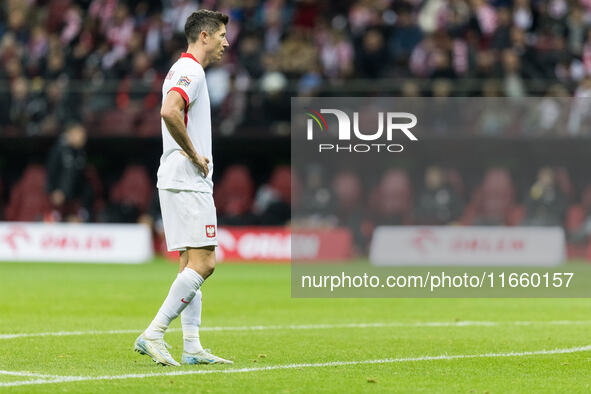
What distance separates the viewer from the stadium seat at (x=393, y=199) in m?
23.5

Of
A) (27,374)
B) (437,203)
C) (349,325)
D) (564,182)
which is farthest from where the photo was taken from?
(564,182)

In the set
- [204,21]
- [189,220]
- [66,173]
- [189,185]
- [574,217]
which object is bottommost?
[574,217]

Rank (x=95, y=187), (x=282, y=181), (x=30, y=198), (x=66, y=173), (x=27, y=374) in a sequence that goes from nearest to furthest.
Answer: (x=27, y=374) → (x=66, y=173) → (x=282, y=181) → (x=95, y=187) → (x=30, y=198)

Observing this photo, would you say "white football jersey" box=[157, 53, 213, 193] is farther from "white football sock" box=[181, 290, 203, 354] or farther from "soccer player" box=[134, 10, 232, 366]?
"white football sock" box=[181, 290, 203, 354]

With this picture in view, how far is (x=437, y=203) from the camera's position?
23.4 meters

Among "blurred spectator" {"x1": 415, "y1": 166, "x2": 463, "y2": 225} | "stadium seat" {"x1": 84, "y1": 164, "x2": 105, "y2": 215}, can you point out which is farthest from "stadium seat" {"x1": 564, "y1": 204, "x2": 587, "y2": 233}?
"stadium seat" {"x1": 84, "y1": 164, "x2": 105, "y2": 215}

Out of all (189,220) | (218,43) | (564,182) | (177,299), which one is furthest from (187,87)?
(564,182)

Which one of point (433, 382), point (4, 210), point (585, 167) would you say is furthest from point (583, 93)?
point (433, 382)

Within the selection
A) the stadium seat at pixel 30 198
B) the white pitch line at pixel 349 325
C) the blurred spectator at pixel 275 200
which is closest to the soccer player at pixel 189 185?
the white pitch line at pixel 349 325

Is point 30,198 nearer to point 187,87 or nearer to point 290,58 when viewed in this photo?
point 290,58

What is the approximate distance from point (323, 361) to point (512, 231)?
14.1m

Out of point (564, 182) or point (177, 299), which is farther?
point (564, 182)

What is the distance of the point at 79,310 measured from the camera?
44.9 feet

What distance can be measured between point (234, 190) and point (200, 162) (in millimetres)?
17920
